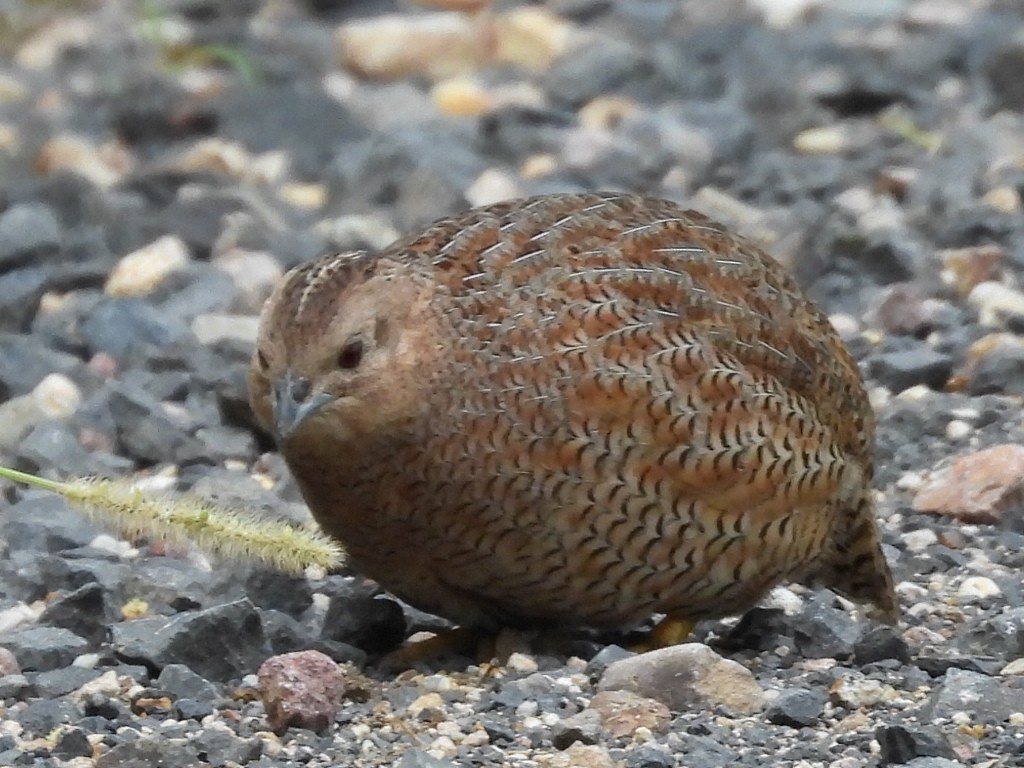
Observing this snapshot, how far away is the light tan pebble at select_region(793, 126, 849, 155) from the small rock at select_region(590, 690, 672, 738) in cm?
579

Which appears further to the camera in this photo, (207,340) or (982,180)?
(982,180)

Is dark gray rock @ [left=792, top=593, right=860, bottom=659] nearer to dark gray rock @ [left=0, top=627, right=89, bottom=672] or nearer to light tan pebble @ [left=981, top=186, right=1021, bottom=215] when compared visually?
dark gray rock @ [left=0, top=627, right=89, bottom=672]

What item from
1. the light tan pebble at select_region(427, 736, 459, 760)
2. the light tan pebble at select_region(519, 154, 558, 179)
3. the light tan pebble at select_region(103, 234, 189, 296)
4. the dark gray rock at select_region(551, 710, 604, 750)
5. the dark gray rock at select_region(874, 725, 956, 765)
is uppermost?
the light tan pebble at select_region(519, 154, 558, 179)

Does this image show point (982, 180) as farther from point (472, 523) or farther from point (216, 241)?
point (472, 523)

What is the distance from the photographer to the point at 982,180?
9461 millimetres

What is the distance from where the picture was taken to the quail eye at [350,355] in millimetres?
5031

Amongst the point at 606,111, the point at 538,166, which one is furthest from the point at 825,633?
the point at 606,111

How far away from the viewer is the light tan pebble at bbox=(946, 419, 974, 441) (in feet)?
22.1

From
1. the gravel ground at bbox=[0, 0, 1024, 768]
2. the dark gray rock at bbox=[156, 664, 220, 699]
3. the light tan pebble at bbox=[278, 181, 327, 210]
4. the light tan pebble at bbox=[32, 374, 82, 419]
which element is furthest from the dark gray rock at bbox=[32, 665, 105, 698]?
the light tan pebble at bbox=[278, 181, 327, 210]

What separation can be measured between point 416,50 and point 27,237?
3.39 metres

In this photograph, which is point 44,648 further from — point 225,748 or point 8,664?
point 225,748

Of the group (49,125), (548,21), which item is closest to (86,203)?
(49,125)

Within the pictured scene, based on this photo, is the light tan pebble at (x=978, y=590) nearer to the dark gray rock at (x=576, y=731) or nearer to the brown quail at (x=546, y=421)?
the brown quail at (x=546, y=421)

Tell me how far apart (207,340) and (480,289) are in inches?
104
